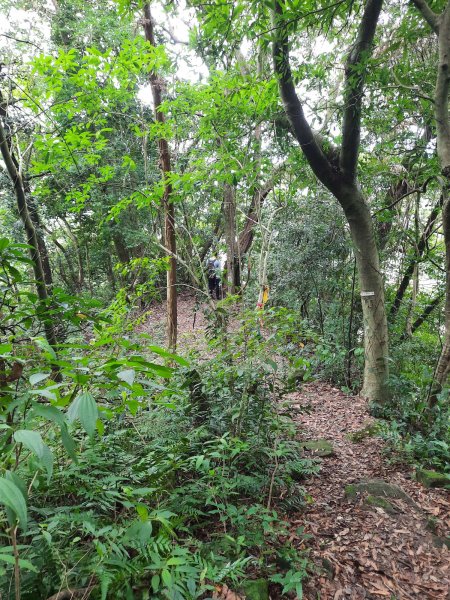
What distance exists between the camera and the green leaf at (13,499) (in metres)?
0.65

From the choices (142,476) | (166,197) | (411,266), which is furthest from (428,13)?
(142,476)

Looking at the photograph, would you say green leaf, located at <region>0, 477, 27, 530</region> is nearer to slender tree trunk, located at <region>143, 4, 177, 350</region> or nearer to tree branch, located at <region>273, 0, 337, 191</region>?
tree branch, located at <region>273, 0, 337, 191</region>

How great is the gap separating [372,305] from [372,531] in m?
3.30

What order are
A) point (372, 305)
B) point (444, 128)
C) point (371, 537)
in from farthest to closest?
point (372, 305) < point (444, 128) < point (371, 537)

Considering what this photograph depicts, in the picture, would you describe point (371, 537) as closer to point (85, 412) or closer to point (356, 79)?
point (85, 412)

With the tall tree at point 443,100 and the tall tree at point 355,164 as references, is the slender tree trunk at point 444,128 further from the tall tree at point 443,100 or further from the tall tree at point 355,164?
the tall tree at point 355,164

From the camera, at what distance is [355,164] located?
484cm

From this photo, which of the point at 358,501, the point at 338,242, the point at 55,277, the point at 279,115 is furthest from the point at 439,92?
the point at 55,277

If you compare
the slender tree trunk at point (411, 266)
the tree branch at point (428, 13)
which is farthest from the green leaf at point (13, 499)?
the slender tree trunk at point (411, 266)

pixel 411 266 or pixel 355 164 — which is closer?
pixel 355 164

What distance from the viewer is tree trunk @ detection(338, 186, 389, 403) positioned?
534 centimetres

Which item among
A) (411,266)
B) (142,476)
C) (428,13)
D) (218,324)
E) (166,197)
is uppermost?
(428,13)

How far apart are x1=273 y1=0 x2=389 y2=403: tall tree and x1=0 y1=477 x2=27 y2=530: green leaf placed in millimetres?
3921

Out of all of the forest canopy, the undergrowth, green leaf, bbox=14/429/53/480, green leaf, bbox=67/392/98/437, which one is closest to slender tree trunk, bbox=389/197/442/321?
the forest canopy
